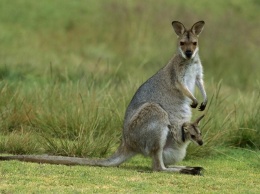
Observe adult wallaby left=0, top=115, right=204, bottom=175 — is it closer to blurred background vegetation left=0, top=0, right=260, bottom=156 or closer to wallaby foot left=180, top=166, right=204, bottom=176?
wallaby foot left=180, top=166, right=204, bottom=176

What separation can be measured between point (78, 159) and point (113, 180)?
97 centimetres

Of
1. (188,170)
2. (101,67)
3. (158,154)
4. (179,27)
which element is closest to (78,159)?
(158,154)

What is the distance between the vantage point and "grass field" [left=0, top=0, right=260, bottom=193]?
995 centimetres

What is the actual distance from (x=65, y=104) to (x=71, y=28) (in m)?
10.8

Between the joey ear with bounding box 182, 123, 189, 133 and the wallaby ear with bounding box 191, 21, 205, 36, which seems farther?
the wallaby ear with bounding box 191, 21, 205, 36

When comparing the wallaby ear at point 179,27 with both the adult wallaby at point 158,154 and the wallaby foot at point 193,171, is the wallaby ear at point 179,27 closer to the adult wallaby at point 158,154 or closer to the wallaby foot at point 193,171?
the adult wallaby at point 158,154

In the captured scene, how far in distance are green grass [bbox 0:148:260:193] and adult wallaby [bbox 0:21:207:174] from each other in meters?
0.22

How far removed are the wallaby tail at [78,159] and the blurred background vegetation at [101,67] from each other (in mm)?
869

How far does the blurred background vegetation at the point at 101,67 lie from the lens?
1084 cm

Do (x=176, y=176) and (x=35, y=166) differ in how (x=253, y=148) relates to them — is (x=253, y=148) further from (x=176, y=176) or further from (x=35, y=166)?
(x=35, y=166)

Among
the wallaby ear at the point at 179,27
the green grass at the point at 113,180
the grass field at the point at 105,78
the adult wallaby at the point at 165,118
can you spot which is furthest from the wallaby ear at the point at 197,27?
the green grass at the point at 113,180

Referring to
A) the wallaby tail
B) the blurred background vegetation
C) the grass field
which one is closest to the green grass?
the grass field

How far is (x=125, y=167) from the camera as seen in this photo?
9305 millimetres

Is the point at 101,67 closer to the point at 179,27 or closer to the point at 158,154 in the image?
the point at 179,27
